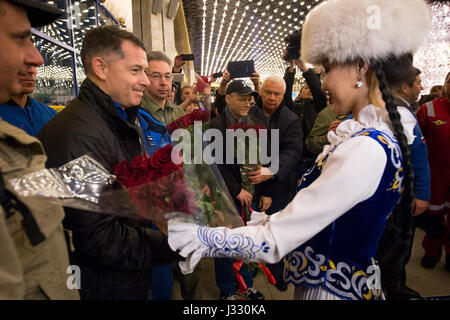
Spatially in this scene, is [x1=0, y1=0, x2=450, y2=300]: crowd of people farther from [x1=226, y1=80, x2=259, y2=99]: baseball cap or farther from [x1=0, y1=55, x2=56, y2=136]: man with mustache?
[x1=226, y1=80, x2=259, y2=99]: baseball cap

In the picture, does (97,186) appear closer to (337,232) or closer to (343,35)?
(337,232)

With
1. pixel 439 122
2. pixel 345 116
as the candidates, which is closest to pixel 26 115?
pixel 345 116

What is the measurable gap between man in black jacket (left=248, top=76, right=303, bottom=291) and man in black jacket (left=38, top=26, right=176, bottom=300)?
5.46ft

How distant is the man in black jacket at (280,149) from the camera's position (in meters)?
2.68

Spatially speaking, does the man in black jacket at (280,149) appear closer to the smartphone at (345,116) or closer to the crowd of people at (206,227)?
the smartphone at (345,116)

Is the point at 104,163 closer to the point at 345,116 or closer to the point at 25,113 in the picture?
the point at 25,113

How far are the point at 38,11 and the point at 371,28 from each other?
48.1 inches

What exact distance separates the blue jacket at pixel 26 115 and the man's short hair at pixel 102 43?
0.74 m

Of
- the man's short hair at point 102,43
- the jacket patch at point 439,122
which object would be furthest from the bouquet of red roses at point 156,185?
the jacket patch at point 439,122

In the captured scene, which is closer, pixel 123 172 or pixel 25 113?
pixel 123 172

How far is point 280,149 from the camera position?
9.09 ft

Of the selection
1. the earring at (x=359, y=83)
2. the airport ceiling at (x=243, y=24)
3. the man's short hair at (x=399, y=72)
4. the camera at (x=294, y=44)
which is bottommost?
the earring at (x=359, y=83)

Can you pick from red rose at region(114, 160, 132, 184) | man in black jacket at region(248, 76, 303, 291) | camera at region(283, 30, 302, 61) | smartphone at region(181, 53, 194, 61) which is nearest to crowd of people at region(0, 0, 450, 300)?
red rose at region(114, 160, 132, 184)
